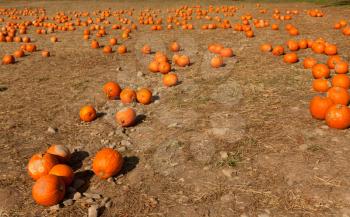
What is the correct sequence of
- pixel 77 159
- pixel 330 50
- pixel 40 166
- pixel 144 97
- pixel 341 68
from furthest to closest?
pixel 330 50 → pixel 341 68 → pixel 144 97 → pixel 77 159 → pixel 40 166

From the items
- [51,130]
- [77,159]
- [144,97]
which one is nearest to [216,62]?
[144,97]

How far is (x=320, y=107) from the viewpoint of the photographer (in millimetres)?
6566

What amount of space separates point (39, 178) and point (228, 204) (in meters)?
2.83

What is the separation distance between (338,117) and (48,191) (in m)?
5.03

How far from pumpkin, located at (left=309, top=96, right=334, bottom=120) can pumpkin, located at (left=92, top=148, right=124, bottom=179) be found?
12.8 feet

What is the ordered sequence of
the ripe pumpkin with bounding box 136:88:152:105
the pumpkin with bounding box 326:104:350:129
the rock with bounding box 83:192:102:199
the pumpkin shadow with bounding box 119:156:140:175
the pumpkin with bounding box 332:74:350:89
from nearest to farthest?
1. the rock with bounding box 83:192:102:199
2. the pumpkin shadow with bounding box 119:156:140:175
3. the pumpkin with bounding box 326:104:350:129
4. the pumpkin with bounding box 332:74:350:89
5. the ripe pumpkin with bounding box 136:88:152:105

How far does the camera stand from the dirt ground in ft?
15.7

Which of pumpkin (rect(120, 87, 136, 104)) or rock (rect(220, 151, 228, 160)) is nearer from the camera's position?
rock (rect(220, 151, 228, 160))

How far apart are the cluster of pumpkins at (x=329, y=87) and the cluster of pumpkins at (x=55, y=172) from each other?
12.8 feet

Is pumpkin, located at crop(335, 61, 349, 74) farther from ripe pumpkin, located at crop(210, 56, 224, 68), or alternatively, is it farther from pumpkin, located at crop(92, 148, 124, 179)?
pumpkin, located at crop(92, 148, 124, 179)

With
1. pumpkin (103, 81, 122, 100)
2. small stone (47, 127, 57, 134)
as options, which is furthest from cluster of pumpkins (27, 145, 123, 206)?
pumpkin (103, 81, 122, 100)

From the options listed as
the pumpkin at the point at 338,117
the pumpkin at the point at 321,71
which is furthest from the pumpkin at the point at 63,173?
the pumpkin at the point at 321,71

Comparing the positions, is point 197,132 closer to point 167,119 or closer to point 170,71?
point 167,119

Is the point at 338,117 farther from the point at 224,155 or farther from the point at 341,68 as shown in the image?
the point at 341,68
